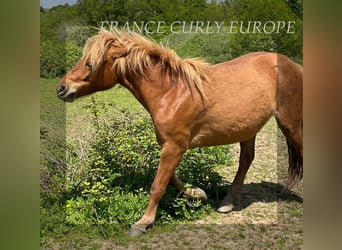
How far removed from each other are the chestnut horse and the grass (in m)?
0.22

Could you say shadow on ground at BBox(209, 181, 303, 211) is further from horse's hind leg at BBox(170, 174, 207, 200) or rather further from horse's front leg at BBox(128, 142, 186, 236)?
horse's front leg at BBox(128, 142, 186, 236)

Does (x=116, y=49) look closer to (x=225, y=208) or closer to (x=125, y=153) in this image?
(x=125, y=153)

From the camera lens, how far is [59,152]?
10.3ft

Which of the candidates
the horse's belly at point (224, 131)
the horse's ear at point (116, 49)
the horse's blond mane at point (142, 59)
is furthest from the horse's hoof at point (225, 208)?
the horse's ear at point (116, 49)

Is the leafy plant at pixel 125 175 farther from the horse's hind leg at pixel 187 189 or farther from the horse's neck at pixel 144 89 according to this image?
the horse's neck at pixel 144 89

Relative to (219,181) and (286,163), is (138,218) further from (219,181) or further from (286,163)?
(286,163)

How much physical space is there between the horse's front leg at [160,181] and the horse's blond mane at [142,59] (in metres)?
0.44

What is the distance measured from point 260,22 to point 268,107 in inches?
26.9

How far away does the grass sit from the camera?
9.00 feet

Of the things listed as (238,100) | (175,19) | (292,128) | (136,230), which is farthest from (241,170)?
(175,19)

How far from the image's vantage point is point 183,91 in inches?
107

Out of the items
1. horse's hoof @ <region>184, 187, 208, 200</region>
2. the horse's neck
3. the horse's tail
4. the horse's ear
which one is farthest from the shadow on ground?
the horse's ear

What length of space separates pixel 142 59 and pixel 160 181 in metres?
0.84
